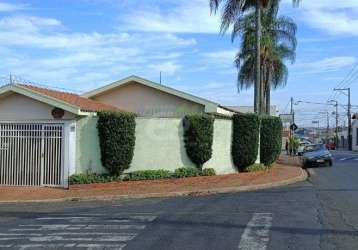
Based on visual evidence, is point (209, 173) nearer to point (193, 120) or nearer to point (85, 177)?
point (193, 120)

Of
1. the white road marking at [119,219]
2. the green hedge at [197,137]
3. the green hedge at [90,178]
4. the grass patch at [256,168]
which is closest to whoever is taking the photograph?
the white road marking at [119,219]

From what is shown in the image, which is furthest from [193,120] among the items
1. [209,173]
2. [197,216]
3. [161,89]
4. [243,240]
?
[243,240]

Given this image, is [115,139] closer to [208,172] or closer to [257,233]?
[208,172]

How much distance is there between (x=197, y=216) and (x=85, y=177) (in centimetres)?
927

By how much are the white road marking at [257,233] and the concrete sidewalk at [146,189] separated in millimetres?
6389

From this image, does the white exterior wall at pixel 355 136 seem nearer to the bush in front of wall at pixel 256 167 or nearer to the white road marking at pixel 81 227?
the bush in front of wall at pixel 256 167

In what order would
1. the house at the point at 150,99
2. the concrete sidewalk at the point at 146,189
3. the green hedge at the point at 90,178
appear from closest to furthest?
the concrete sidewalk at the point at 146,189 < the green hedge at the point at 90,178 < the house at the point at 150,99

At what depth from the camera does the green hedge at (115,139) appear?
21594 mm

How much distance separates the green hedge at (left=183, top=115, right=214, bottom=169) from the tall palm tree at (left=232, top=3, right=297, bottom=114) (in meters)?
15.7

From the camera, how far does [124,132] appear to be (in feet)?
71.6

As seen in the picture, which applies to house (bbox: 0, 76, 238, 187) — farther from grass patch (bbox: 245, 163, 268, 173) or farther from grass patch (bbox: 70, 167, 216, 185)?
grass patch (bbox: 245, 163, 268, 173)

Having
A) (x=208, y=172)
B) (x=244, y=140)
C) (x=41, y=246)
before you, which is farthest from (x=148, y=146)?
(x=41, y=246)

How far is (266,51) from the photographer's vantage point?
41.7 meters

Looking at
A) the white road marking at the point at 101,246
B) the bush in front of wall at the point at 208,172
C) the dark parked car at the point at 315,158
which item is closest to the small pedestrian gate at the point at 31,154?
the bush in front of wall at the point at 208,172
